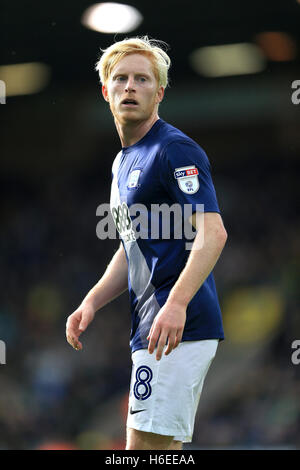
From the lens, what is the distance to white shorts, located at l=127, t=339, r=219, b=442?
2789mm

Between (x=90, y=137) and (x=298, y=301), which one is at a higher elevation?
(x=90, y=137)

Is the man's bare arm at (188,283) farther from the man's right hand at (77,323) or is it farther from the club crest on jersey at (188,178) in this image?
the man's right hand at (77,323)

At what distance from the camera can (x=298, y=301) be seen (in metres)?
11.2

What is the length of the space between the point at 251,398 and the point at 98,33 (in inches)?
242

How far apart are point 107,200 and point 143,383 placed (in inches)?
428

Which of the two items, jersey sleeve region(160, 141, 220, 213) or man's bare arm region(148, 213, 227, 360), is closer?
man's bare arm region(148, 213, 227, 360)

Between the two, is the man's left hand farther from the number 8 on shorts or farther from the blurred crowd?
the blurred crowd

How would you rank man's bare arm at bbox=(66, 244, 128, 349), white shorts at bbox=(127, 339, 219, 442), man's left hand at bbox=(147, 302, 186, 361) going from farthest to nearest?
1. man's bare arm at bbox=(66, 244, 128, 349)
2. white shorts at bbox=(127, 339, 219, 442)
3. man's left hand at bbox=(147, 302, 186, 361)

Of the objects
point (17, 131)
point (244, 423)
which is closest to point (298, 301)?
point (244, 423)

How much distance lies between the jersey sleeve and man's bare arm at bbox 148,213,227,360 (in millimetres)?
71

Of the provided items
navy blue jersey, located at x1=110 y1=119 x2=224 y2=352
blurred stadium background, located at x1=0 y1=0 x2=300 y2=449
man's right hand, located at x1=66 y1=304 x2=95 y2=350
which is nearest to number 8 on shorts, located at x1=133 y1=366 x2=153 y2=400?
navy blue jersey, located at x1=110 y1=119 x2=224 y2=352

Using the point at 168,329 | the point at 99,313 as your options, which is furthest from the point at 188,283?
the point at 99,313

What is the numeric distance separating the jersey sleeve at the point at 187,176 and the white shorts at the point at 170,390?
0.57 m

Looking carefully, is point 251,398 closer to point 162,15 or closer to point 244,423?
point 244,423
